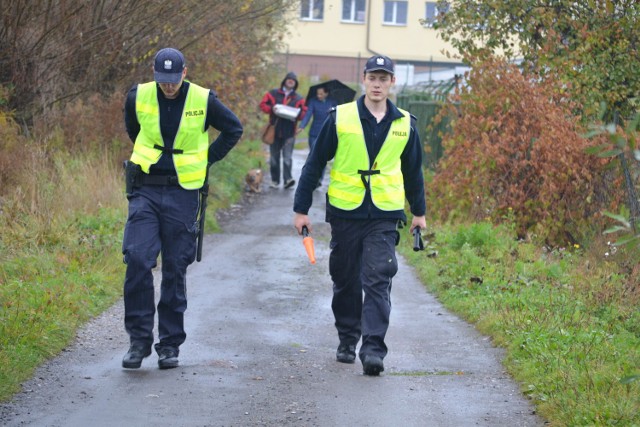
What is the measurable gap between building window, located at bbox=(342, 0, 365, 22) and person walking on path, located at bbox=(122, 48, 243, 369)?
1709 inches

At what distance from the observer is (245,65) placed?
844 inches

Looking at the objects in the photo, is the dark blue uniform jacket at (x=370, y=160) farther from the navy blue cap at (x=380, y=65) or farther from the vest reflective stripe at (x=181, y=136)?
the vest reflective stripe at (x=181, y=136)

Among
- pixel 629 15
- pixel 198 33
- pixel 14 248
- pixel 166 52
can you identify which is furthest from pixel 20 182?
pixel 629 15

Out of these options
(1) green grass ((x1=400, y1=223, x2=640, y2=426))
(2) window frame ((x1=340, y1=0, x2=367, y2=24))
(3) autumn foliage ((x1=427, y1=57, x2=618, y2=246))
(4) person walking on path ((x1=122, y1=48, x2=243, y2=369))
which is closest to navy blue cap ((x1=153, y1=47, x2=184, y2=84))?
(4) person walking on path ((x1=122, y1=48, x2=243, y2=369))

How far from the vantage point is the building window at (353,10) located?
50.2 metres

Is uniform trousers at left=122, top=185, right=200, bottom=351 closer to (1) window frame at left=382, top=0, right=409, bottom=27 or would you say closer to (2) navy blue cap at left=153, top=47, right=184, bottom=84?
(2) navy blue cap at left=153, top=47, right=184, bottom=84

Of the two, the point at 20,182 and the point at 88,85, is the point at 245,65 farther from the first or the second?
the point at 20,182

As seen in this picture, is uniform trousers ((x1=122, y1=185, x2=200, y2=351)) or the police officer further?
the police officer

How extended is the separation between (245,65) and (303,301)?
11.8m

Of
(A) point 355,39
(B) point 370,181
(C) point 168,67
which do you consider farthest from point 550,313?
(A) point 355,39

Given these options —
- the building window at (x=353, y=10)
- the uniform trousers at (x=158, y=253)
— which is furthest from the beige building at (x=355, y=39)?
the uniform trousers at (x=158, y=253)

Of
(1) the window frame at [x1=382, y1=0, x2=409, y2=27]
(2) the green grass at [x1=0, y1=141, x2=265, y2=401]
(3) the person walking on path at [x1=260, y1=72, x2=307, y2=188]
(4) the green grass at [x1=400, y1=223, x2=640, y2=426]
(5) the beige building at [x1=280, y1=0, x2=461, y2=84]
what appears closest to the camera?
(4) the green grass at [x1=400, y1=223, x2=640, y2=426]

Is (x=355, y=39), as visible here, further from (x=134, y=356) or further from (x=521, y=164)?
(x=134, y=356)

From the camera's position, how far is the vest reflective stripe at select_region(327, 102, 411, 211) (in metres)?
7.29
